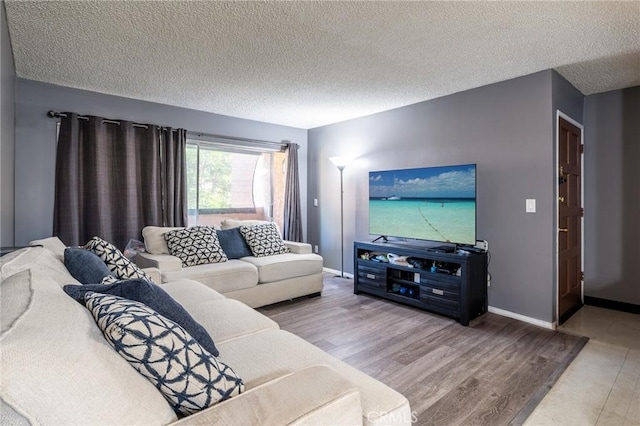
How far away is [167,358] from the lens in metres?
0.87

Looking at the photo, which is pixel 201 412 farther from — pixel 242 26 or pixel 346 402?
pixel 242 26

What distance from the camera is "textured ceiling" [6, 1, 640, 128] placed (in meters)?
2.05

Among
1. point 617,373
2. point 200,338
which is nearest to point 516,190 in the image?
point 617,373

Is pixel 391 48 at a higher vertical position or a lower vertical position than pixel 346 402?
higher

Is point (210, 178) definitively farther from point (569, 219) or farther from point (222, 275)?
point (569, 219)

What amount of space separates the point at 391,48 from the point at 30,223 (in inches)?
149

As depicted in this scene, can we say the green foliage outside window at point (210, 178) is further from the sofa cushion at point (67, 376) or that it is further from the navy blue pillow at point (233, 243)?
the sofa cushion at point (67, 376)

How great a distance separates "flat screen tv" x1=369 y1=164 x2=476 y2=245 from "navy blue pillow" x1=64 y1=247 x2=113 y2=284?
9.54ft

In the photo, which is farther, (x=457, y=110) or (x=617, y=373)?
(x=457, y=110)

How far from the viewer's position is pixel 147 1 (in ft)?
6.42

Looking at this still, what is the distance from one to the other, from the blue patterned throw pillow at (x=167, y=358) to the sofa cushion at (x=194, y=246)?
2.54m

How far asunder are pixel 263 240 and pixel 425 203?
1.92 m

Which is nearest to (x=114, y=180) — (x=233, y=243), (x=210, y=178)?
(x=210, y=178)

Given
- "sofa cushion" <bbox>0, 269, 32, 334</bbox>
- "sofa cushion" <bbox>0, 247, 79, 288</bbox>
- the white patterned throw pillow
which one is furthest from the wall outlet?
"sofa cushion" <bbox>0, 269, 32, 334</bbox>
